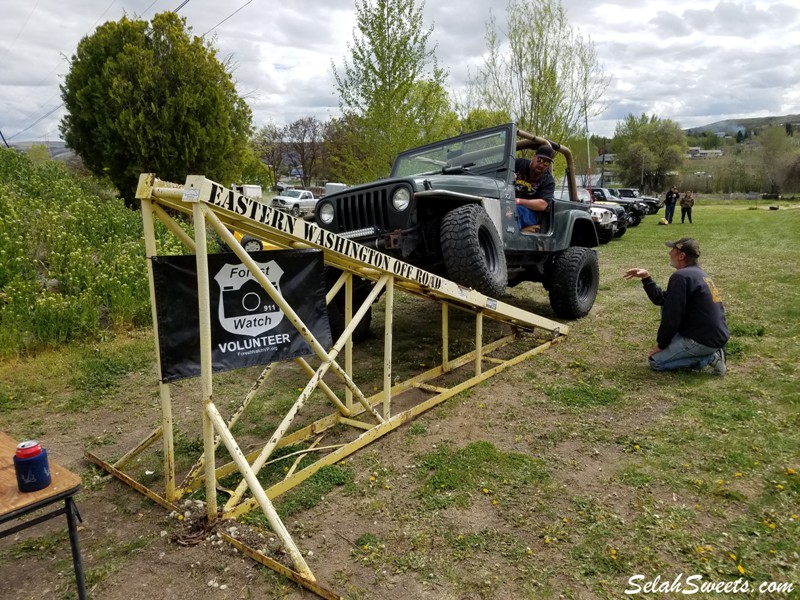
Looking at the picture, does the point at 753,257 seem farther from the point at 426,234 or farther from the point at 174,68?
the point at 174,68

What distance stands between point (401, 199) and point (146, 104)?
799 cm

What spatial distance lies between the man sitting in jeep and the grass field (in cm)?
158

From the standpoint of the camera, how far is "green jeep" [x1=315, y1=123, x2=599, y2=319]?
455 centimetres

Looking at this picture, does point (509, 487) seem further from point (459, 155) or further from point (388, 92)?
point (388, 92)

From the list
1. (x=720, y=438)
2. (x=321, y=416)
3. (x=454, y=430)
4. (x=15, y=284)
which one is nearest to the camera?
(x=720, y=438)

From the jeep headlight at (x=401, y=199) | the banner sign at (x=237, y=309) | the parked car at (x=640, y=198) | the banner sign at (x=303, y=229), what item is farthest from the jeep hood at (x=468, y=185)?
the parked car at (x=640, y=198)

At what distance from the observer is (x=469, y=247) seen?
4473 millimetres

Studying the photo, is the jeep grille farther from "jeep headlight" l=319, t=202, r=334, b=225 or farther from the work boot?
the work boot

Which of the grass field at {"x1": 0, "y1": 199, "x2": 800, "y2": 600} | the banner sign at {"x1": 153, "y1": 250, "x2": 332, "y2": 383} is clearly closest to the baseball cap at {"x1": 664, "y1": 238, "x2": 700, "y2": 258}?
the grass field at {"x1": 0, "y1": 199, "x2": 800, "y2": 600}

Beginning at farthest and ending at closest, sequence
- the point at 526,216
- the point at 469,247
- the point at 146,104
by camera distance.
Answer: the point at 146,104 < the point at 526,216 < the point at 469,247

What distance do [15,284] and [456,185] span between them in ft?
16.1

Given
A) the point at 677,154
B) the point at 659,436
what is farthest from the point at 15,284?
the point at 677,154

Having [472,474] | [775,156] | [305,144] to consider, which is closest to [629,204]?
[472,474]

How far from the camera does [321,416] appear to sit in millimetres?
4438
